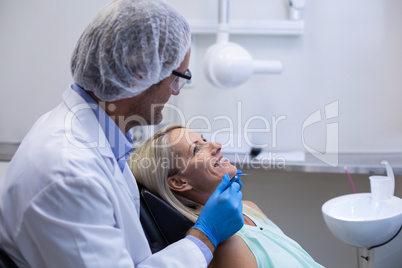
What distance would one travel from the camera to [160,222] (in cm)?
137

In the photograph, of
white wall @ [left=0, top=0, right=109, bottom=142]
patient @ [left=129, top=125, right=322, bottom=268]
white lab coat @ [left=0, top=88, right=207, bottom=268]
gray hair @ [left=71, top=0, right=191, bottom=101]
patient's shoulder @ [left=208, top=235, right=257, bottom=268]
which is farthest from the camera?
white wall @ [left=0, top=0, right=109, bottom=142]

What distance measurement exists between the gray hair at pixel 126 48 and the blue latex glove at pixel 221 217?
A: 37 cm

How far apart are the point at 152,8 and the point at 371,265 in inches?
60.6

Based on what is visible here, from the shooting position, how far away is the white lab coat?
942 mm

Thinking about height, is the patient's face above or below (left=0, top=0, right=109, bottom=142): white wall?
below

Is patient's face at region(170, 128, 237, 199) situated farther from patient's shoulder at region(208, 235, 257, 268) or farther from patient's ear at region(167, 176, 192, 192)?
patient's shoulder at region(208, 235, 257, 268)

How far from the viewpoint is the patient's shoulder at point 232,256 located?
1328 mm

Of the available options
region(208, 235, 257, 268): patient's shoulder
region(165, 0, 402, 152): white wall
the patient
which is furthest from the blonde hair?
region(165, 0, 402, 152): white wall

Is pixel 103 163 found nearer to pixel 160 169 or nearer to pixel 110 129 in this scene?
pixel 110 129

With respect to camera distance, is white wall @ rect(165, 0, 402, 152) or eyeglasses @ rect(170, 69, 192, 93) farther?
white wall @ rect(165, 0, 402, 152)

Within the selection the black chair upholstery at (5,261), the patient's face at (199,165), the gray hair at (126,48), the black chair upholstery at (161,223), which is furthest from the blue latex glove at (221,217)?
the black chair upholstery at (5,261)

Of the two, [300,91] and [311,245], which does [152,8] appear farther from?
[311,245]

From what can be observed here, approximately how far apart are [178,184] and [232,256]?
0.33m

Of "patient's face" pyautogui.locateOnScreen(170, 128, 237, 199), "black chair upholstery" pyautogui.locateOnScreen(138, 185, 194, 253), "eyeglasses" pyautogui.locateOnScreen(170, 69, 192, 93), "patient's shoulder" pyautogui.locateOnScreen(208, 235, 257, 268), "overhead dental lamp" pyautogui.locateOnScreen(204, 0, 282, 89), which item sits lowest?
"patient's shoulder" pyautogui.locateOnScreen(208, 235, 257, 268)
